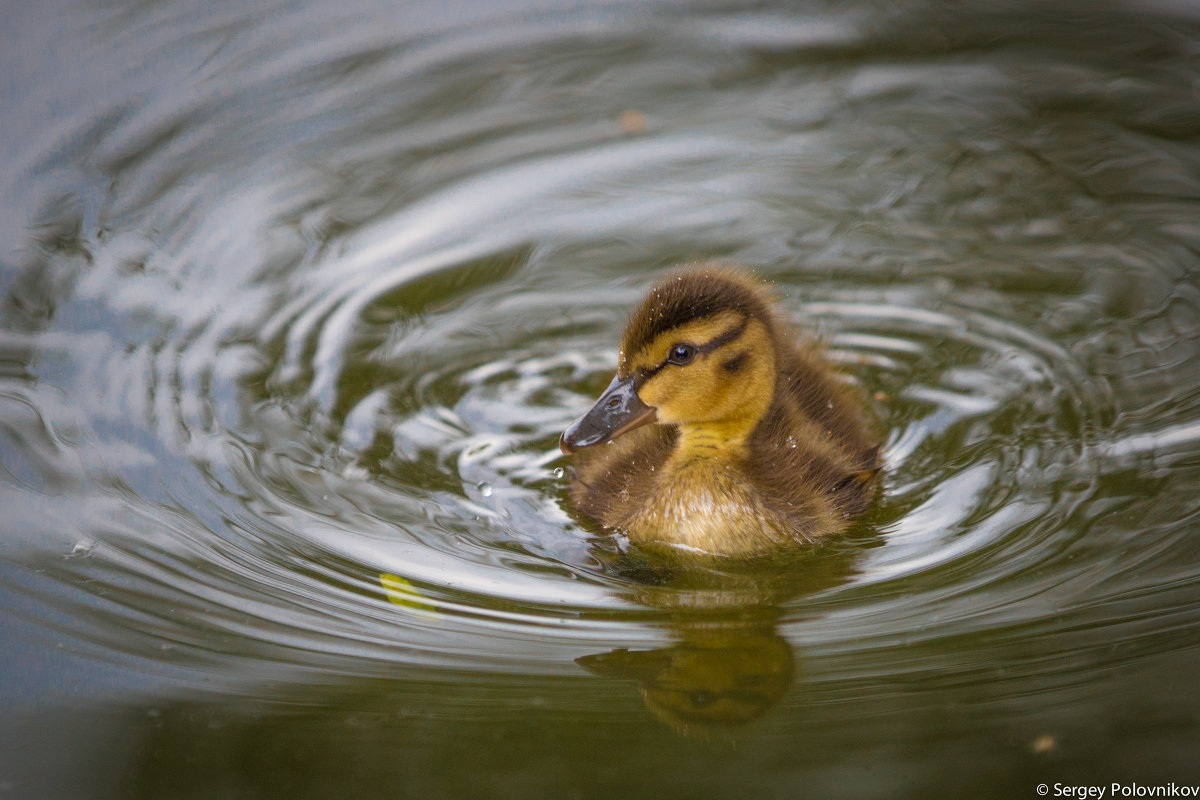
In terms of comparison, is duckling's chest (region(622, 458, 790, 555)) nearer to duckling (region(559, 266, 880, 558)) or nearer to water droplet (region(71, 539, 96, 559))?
duckling (region(559, 266, 880, 558))

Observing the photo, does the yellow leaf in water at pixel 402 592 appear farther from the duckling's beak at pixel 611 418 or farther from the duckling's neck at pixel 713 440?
the duckling's neck at pixel 713 440

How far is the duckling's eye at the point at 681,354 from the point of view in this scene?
351 cm

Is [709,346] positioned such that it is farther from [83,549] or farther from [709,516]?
[83,549]

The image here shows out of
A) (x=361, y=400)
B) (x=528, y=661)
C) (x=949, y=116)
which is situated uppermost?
(x=949, y=116)

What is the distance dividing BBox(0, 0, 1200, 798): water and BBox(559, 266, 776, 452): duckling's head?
14.8 inches

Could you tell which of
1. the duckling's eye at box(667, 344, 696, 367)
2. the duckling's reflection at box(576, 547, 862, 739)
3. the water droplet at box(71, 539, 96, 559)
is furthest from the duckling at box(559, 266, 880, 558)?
the water droplet at box(71, 539, 96, 559)

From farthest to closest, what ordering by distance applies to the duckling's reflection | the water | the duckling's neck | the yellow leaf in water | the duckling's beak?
the duckling's neck
the duckling's beak
the yellow leaf in water
the duckling's reflection
the water

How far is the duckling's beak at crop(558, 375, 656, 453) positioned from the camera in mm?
3502

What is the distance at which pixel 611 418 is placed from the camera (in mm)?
3547

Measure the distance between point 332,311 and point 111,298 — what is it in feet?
2.54

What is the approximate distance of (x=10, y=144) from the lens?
17.6ft

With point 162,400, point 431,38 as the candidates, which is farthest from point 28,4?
point 162,400

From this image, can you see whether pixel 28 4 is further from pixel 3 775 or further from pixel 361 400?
pixel 3 775

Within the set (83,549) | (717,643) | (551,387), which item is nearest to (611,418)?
(717,643)
